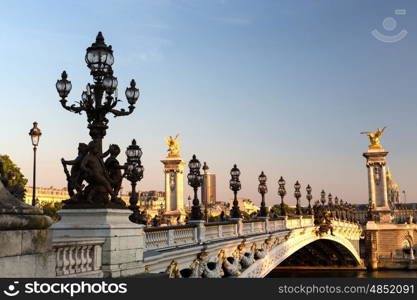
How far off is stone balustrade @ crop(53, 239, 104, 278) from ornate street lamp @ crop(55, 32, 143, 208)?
3.98ft

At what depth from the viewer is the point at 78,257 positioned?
10422mm

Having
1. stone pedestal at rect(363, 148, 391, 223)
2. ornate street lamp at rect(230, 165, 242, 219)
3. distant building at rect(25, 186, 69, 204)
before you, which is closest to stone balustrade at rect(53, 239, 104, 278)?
ornate street lamp at rect(230, 165, 242, 219)

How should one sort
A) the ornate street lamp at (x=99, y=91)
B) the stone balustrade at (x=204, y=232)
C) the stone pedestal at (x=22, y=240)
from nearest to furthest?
the stone pedestal at (x=22, y=240), the ornate street lamp at (x=99, y=91), the stone balustrade at (x=204, y=232)

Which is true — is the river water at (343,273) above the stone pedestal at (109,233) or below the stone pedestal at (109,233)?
below

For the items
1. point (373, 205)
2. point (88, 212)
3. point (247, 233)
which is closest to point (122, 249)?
point (88, 212)

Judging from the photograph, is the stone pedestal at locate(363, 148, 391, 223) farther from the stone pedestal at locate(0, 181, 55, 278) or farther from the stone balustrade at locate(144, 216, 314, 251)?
the stone pedestal at locate(0, 181, 55, 278)

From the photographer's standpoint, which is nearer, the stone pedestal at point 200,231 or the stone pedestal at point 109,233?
the stone pedestal at point 109,233

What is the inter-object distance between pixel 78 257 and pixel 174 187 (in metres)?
80.3

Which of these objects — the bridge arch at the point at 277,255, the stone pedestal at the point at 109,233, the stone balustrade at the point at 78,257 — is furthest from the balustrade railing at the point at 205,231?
the stone balustrade at the point at 78,257

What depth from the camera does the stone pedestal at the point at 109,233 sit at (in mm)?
11320

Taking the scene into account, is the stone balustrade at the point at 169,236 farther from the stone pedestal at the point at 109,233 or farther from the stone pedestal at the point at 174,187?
the stone pedestal at the point at 174,187

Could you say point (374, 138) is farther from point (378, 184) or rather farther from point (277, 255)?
point (277, 255)

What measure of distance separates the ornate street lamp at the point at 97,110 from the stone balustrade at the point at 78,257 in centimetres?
121

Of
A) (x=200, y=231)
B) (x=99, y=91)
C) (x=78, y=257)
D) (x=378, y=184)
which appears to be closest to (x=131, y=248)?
(x=78, y=257)
